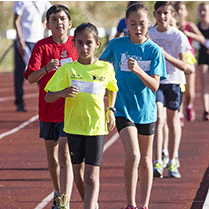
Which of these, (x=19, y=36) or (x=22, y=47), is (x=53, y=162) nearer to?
(x=22, y=47)

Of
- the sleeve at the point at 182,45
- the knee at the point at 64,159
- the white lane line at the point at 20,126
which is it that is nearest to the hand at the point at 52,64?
the knee at the point at 64,159

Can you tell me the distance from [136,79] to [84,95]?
831 millimetres

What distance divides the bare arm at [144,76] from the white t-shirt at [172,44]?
193 cm

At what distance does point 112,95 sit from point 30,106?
32.4 feet

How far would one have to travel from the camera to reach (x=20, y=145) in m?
9.83

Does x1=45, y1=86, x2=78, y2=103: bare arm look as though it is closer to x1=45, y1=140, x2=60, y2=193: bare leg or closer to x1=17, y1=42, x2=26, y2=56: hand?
x1=45, y1=140, x2=60, y2=193: bare leg

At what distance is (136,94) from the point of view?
19.1 feet

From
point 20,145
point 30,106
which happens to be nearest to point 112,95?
point 20,145

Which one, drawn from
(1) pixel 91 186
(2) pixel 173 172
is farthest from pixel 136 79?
(2) pixel 173 172

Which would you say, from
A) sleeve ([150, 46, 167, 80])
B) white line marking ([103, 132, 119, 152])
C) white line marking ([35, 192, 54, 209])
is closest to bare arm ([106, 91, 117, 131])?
sleeve ([150, 46, 167, 80])

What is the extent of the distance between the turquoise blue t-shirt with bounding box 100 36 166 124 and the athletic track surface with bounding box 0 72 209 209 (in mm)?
1018

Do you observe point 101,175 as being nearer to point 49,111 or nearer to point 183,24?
point 49,111

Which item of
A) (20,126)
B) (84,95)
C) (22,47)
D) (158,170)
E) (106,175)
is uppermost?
(84,95)

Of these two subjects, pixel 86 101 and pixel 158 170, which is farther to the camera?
pixel 158 170
